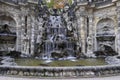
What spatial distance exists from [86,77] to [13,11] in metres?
13.5

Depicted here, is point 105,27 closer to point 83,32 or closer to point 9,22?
point 83,32

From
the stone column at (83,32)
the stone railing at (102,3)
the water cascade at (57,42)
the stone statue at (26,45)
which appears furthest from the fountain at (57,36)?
the stone railing at (102,3)

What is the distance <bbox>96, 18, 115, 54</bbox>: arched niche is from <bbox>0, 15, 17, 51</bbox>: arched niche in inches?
319

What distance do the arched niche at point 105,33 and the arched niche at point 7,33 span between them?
26.6 ft

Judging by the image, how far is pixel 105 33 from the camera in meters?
18.9

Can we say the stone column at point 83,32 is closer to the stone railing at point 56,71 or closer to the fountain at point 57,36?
the fountain at point 57,36

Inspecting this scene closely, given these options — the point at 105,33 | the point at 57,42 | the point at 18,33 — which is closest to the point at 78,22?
the point at 105,33

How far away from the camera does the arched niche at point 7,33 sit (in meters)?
17.4

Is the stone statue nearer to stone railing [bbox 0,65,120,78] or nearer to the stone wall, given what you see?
the stone wall

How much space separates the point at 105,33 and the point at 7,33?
9.26 m

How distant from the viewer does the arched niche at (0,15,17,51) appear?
17358 millimetres

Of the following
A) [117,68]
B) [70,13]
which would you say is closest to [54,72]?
[117,68]

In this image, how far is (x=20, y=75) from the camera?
6809mm

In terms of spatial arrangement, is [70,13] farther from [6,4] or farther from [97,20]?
[6,4]
